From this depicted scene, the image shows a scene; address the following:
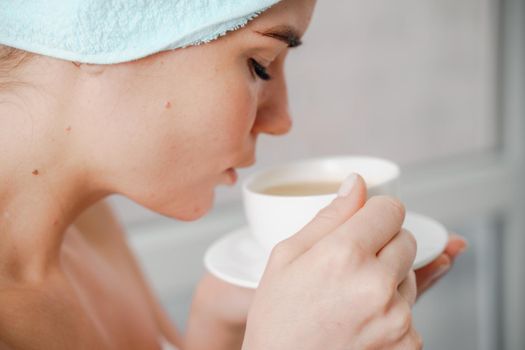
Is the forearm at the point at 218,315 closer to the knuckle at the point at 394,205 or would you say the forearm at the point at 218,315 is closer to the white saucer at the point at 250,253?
the white saucer at the point at 250,253

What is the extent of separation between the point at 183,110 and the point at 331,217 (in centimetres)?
20

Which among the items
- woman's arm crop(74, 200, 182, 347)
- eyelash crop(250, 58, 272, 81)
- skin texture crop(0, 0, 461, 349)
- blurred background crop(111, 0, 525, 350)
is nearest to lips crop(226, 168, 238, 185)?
skin texture crop(0, 0, 461, 349)

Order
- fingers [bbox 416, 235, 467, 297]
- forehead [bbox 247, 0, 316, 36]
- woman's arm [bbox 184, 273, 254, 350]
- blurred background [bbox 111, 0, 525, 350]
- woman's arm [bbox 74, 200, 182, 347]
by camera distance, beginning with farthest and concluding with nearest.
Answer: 1. blurred background [bbox 111, 0, 525, 350]
2. woman's arm [bbox 74, 200, 182, 347]
3. woman's arm [bbox 184, 273, 254, 350]
4. fingers [bbox 416, 235, 467, 297]
5. forehead [bbox 247, 0, 316, 36]

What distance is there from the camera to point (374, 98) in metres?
1.59

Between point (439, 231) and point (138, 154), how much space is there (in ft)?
1.19

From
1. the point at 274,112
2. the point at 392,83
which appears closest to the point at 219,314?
the point at 274,112

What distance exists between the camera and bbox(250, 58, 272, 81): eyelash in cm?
71

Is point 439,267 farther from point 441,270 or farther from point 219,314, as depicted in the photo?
point 219,314

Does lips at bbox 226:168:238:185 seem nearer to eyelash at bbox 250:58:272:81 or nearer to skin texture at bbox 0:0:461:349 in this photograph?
skin texture at bbox 0:0:461:349

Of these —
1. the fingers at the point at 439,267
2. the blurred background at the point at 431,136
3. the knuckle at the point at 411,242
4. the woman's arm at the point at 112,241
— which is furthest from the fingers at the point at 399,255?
the blurred background at the point at 431,136

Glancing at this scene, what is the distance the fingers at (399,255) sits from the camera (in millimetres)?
589

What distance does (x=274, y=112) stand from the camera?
0.78 m

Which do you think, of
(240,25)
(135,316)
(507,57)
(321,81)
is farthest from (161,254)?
(507,57)

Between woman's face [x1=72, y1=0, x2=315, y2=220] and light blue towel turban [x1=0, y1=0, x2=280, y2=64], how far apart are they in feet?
0.07
